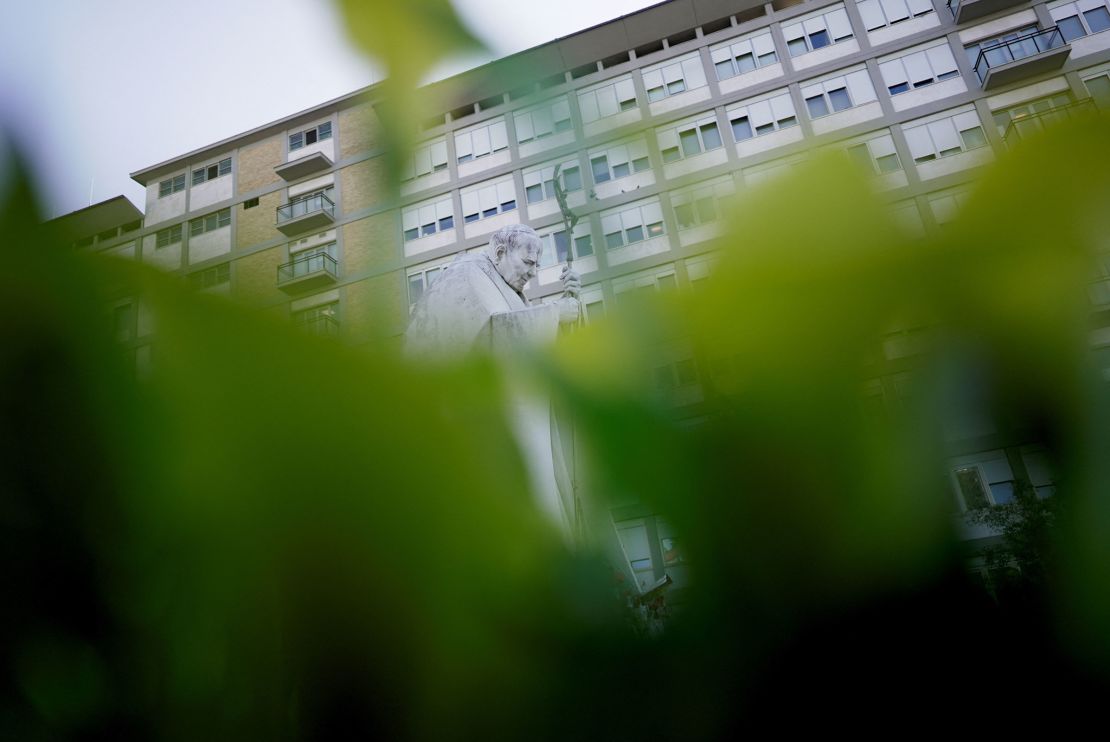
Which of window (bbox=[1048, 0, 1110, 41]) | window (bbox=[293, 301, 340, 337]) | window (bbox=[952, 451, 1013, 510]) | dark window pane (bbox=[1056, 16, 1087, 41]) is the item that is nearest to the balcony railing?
window (bbox=[293, 301, 340, 337])

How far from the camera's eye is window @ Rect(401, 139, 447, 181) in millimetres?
Answer: 485

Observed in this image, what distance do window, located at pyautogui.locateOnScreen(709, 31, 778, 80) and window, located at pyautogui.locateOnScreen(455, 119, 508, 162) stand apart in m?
0.39

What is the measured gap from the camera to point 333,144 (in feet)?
1.81

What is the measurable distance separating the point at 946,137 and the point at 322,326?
409 millimetres

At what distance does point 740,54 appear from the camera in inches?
37.6

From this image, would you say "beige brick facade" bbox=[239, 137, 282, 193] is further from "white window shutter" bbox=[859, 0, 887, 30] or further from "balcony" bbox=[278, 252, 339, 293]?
"white window shutter" bbox=[859, 0, 887, 30]

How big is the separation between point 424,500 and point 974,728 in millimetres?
246

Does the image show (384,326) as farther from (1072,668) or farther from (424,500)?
(1072,668)

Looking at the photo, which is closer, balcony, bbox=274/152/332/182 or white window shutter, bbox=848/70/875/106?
white window shutter, bbox=848/70/875/106

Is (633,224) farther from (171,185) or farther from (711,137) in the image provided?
(171,185)

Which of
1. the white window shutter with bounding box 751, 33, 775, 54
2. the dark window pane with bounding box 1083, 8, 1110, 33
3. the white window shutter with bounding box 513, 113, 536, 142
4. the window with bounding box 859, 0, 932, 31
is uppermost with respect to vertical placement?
the dark window pane with bounding box 1083, 8, 1110, 33

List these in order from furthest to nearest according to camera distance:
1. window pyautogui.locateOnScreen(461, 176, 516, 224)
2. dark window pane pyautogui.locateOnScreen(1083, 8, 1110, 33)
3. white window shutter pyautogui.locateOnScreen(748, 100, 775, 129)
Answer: dark window pane pyautogui.locateOnScreen(1083, 8, 1110, 33)
window pyautogui.locateOnScreen(461, 176, 516, 224)
white window shutter pyautogui.locateOnScreen(748, 100, 775, 129)

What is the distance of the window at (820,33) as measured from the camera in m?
0.88

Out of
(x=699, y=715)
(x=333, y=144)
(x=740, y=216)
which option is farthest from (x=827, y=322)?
(x=333, y=144)
